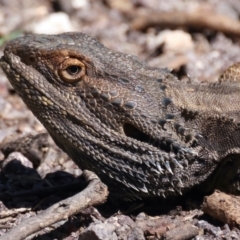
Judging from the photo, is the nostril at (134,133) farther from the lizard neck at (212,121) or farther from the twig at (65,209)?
the twig at (65,209)

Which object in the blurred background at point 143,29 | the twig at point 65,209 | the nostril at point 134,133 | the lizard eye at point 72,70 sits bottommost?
the twig at point 65,209

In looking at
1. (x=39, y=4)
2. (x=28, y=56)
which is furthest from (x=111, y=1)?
(x=28, y=56)

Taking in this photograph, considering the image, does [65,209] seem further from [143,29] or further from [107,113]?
[143,29]

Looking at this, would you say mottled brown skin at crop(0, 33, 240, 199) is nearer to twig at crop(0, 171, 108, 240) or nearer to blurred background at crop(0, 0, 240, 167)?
twig at crop(0, 171, 108, 240)

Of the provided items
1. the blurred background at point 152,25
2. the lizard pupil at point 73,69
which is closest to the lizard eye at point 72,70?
the lizard pupil at point 73,69

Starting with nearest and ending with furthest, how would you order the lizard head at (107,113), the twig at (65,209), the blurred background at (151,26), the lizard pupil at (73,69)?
the twig at (65,209)
the lizard head at (107,113)
the lizard pupil at (73,69)
the blurred background at (151,26)

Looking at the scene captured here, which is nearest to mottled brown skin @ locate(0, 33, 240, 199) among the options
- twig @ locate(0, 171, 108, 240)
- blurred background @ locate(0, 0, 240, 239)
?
twig @ locate(0, 171, 108, 240)

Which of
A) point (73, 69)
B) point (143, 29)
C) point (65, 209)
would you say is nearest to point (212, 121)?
point (73, 69)
